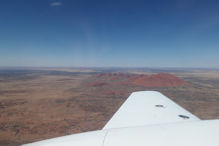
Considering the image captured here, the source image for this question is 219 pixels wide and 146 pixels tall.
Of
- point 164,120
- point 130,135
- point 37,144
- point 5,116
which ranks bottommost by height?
point 5,116

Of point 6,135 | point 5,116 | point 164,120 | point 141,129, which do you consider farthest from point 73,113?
point 141,129

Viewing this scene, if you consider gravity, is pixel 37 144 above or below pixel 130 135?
below

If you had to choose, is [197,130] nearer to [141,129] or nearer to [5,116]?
[141,129]

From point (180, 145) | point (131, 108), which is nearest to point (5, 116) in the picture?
point (131, 108)

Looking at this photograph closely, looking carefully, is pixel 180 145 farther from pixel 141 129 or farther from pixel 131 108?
pixel 131 108

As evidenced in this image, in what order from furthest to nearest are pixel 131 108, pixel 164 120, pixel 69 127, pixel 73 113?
pixel 73 113
pixel 69 127
pixel 131 108
pixel 164 120

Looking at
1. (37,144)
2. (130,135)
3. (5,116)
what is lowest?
(5,116)

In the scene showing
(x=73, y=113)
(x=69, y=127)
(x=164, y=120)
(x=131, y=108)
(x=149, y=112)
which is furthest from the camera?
(x=73, y=113)

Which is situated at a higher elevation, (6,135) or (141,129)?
(141,129)

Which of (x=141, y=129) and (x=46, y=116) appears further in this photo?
(x=46, y=116)
